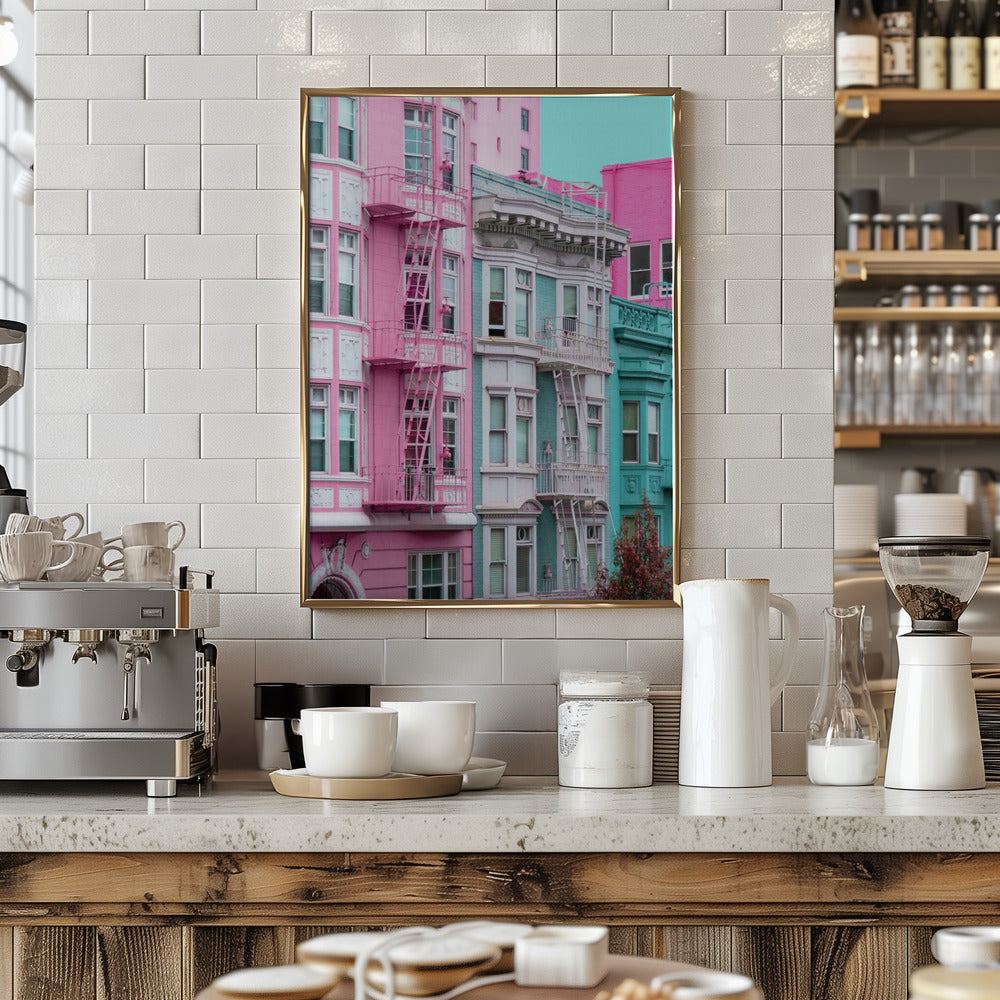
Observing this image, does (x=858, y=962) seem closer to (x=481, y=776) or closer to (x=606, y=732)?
(x=606, y=732)

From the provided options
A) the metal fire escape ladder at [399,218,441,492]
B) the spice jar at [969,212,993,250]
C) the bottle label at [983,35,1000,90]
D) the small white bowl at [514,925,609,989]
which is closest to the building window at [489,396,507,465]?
the metal fire escape ladder at [399,218,441,492]

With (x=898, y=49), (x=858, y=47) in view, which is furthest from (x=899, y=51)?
(x=858, y=47)

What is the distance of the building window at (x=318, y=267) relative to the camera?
2.27 metres

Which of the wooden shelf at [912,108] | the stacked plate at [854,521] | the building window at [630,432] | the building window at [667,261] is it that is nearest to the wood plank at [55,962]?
the building window at [630,432]

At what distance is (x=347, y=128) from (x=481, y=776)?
3.89 ft

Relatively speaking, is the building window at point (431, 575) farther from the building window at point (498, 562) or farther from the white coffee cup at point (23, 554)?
the white coffee cup at point (23, 554)

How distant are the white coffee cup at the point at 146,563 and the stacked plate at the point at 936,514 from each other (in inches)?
81.7

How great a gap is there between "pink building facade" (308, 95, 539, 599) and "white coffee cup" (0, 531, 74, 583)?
0.48m

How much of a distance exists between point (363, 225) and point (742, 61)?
2.51 ft

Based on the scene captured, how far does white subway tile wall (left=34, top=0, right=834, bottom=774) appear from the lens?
89.7 inches

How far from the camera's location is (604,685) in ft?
6.65

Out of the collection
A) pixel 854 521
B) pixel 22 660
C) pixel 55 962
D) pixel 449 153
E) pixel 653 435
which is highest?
pixel 449 153

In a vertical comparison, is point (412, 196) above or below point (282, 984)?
above

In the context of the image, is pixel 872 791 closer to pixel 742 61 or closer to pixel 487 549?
pixel 487 549
